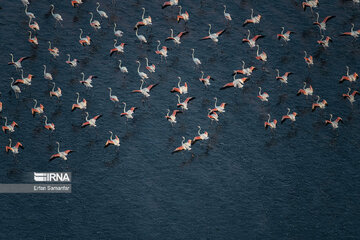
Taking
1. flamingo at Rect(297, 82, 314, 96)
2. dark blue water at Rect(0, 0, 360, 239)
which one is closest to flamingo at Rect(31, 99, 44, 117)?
dark blue water at Rect(0, 0, 360, 239)

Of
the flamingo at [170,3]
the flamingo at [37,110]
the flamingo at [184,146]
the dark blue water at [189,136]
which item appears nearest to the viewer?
the dark blue water at [189,136]

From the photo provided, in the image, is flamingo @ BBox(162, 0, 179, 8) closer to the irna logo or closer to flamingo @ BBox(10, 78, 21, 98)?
flamingo @ BBox(10, 78, 21, 98)

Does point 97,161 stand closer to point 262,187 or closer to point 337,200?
point 262,187

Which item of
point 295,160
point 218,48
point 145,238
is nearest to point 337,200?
point 295,160

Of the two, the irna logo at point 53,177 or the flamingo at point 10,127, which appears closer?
the irna logo at point 53,177

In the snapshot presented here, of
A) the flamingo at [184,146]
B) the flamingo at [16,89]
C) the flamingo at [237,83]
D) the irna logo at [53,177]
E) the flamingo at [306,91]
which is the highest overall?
the flamingo at [16,89]

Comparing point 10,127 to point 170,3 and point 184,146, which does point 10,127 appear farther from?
point 170,3

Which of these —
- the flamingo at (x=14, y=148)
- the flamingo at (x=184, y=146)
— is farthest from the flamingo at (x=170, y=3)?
the flamingo at (x=14, y=148)

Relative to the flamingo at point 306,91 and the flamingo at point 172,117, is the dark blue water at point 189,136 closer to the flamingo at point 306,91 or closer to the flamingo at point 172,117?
the flamingo at point 172,117

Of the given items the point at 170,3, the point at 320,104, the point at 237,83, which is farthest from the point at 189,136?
the point at 170,3
